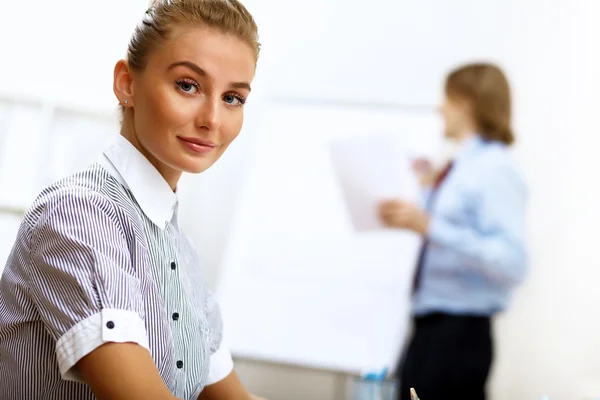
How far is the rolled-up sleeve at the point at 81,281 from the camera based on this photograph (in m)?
0.66

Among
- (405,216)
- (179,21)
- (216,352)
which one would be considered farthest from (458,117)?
(179,21)

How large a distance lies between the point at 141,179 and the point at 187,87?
121mm

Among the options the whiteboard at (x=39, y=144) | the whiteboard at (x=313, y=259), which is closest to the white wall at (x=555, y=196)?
the whiteboard at (x=313, y=259)

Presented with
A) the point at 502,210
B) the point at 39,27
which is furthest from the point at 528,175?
the point at 39,27

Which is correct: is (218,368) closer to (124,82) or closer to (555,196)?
(124,82)

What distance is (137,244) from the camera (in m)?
0.76

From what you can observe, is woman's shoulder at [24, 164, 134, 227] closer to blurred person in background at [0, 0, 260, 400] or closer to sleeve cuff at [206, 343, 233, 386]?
blurred person in background at [0, 0, 260, 400]

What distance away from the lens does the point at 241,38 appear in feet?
2.70

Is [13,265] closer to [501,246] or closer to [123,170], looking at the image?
[123,170]

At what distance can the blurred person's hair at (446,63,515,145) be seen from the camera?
88.4 inches

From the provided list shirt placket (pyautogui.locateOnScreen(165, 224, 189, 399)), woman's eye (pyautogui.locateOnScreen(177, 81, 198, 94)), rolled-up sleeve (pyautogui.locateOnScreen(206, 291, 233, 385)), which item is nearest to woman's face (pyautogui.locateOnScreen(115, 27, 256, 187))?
woman's eye (pyautogui.locateOnScreen(177, 81, 198, 94))

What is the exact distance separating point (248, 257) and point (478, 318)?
1016 millimetres

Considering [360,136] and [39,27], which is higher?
[39,27]

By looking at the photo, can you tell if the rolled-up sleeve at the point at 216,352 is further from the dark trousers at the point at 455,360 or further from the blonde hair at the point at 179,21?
the dark trousers at the point at 455,360
